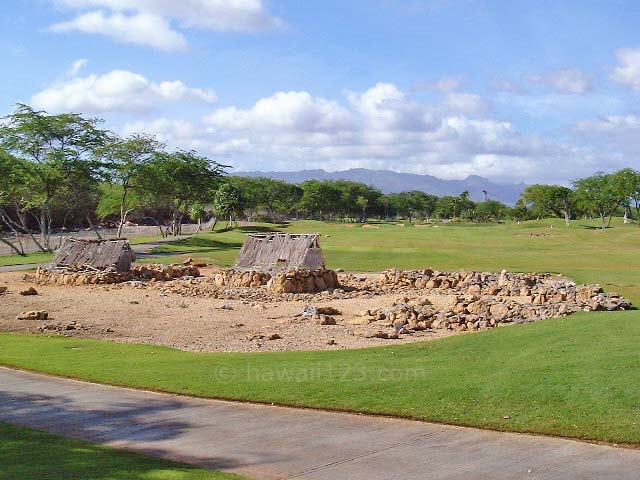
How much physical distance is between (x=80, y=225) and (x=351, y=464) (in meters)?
102

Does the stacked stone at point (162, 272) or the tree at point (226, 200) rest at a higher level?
the tree at point (226, 200)

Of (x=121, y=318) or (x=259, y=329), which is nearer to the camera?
(x=259, y=329)

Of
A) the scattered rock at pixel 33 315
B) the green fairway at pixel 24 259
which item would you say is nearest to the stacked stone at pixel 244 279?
the scattered rock at pixel 33 315

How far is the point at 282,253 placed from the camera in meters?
38.1

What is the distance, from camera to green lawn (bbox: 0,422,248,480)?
25.4 feet

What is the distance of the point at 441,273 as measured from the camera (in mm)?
38125

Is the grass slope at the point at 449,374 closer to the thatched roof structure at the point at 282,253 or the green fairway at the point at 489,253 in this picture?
the green fairway at the point at 489,253

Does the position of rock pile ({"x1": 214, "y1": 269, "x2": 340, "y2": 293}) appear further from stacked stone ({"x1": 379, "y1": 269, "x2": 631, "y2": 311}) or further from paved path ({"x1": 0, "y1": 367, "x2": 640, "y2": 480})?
paved path ({"x1": 0, "y1": 367, "x2": 640, "y2": 480})

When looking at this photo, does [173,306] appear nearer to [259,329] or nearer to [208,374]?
[259,329]

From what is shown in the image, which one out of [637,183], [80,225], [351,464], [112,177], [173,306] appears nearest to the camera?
[351,464]

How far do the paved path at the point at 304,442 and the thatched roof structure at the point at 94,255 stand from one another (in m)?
27.6

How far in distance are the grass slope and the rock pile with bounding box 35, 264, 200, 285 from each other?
19390 mm

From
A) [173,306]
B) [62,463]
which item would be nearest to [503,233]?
[173,306]

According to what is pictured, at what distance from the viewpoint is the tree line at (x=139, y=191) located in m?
54.3
